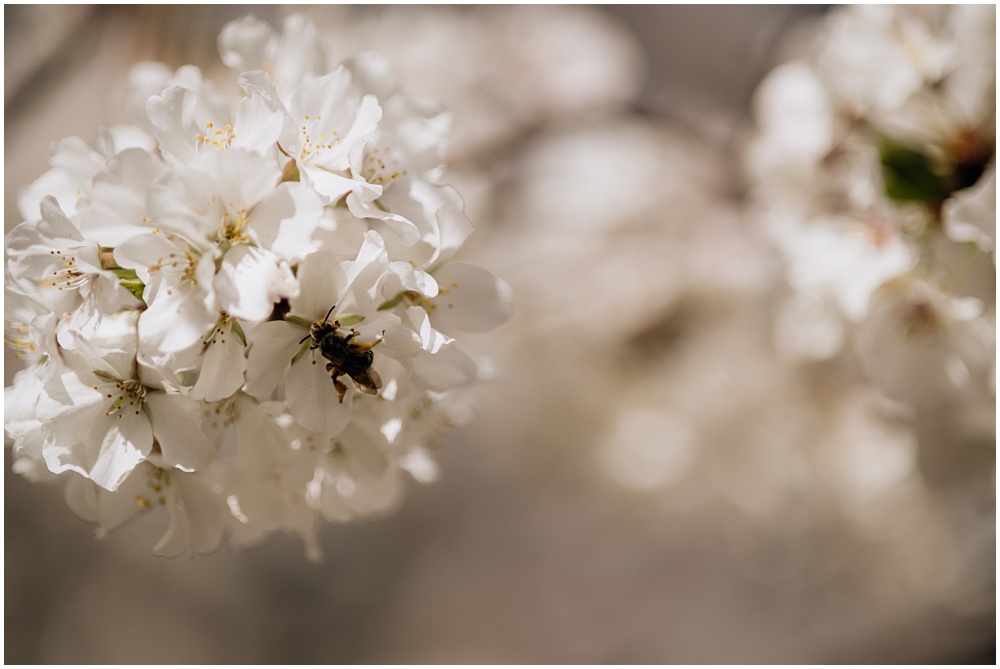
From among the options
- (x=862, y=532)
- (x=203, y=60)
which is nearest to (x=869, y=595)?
(x=862, y=532)

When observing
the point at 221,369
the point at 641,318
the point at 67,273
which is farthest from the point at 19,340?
the point at 641,318

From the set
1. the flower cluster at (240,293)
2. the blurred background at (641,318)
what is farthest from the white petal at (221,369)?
the blurred background at (641,318)

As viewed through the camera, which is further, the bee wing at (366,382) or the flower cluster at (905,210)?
the flower cluster at (905,210)

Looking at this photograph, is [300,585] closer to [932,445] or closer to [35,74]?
[35,74]

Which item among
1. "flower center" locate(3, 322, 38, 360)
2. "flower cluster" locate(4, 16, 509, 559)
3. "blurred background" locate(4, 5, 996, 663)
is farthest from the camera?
"blurred background" locate(4, 5, 996, 663)

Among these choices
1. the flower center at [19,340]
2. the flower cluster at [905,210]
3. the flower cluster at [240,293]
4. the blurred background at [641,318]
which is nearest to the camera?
the flower cluster at [240,293]

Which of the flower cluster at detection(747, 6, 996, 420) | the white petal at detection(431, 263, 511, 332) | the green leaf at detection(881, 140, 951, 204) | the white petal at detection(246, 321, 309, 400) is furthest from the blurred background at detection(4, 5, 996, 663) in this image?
the white petal at detection(246, 321, 309, 400)

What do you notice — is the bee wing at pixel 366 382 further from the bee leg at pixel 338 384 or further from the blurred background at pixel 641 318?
the blurred background at pixel 641 318

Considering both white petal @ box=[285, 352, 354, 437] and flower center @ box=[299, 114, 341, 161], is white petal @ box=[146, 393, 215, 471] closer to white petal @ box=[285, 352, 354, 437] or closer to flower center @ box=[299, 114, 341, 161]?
white petal @ box=[285, 352, 354, 437]
